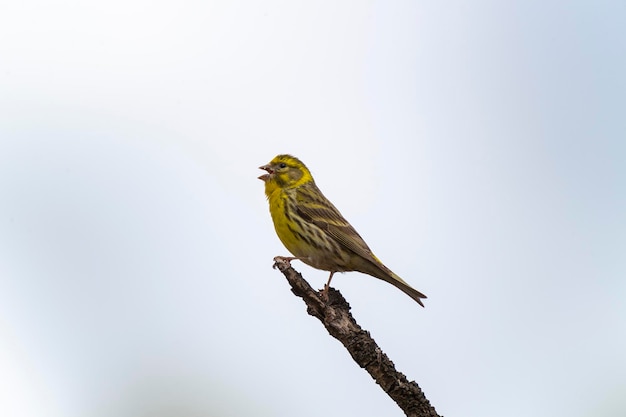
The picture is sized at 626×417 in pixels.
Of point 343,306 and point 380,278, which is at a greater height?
point 380,278

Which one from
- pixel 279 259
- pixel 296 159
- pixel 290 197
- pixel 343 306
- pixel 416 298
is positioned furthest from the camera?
pixel 296 159

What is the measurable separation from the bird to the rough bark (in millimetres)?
2128

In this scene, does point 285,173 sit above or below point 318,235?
above

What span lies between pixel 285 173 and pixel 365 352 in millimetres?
4735

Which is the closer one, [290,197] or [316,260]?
[316,260]

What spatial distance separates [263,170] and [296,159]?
0.55 meters

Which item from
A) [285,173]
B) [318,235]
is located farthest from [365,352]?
[285,173]

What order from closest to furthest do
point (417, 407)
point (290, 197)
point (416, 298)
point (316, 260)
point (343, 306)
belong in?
point (417, 407) < point (343, 306) < point (416, 298) < point (316, 260) < point (290, 197)

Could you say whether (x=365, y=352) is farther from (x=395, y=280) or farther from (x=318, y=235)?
(x=318, y=235)

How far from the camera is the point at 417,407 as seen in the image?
612 centimetres

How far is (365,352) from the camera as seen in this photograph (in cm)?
634

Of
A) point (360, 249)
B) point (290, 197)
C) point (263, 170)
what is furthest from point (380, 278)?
point (263, 170)

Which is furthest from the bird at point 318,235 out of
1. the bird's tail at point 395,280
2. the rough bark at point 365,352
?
the rough bark at point 365,352

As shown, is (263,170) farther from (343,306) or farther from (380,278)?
(343,306)
